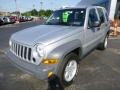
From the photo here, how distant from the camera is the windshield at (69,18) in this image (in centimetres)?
559

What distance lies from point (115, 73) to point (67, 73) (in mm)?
1709

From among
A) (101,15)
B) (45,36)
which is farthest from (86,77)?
(101,15)

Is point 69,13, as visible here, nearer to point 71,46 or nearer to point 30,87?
point 71,46

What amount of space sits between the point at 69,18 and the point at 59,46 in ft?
5.70

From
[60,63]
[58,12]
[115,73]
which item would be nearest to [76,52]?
[60,63]

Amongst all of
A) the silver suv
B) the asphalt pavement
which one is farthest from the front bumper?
the asphalt pavement

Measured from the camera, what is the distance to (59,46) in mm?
4332

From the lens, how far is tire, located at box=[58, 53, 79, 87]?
438 centimetres

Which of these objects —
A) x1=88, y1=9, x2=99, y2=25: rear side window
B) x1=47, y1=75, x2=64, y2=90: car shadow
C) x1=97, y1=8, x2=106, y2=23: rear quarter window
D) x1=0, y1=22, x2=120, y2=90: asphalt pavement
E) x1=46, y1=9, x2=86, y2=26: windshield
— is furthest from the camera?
x1=97, y1=8, x2=106, y2=23: rear quarter window

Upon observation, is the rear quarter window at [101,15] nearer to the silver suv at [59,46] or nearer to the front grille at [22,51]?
the silver suv at [59,46]

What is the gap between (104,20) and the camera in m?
7.43

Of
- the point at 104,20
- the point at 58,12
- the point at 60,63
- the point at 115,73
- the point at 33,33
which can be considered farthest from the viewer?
the point at 104,20

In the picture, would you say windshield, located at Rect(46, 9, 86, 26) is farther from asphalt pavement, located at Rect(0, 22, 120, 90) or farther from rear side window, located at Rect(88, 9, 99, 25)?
asphalt pavement, located at Rect(0, 22, 120, 90)

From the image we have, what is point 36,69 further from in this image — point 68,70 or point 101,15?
point 101,15
